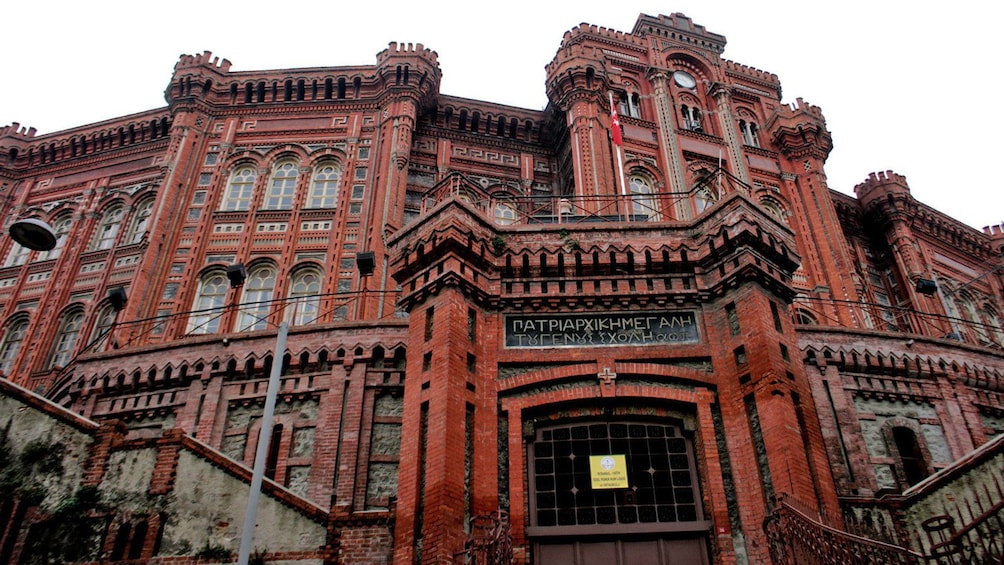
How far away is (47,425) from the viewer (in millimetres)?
14438

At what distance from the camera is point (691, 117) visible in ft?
109

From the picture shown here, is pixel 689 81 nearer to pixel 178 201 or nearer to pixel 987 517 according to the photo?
pixel 178 201

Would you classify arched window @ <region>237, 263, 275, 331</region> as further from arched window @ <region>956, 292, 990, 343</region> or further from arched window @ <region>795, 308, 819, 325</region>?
arched window @ <region>956, 292, 990, 343</region>

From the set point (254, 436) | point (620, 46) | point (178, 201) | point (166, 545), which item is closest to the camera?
point (166, 545)

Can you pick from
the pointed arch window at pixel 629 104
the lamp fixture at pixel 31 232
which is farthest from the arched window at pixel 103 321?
the pointed arch window at pixel 629 104

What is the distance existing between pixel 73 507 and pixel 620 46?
2775 cm

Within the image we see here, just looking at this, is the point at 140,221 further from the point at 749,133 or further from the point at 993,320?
the point at 993,320

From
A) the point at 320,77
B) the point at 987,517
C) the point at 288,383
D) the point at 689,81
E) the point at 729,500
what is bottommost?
the point at 987,517

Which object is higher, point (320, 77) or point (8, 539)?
point (320, 77)

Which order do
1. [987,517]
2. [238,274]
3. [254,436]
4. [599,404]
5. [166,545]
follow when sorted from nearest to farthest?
[987,517] → [166,545] → [599,404] → [254,436] → [238,274]

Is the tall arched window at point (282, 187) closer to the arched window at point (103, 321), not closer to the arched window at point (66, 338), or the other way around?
the arched window at point (103, 321)

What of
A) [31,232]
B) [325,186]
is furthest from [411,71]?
[31,232]

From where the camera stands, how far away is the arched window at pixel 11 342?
93.5ft

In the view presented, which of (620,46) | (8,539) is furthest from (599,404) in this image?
(620,46)
